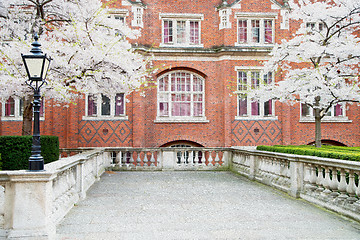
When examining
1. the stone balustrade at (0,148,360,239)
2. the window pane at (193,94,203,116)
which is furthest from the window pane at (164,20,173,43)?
the stone balustrade at (0,148,360,239)

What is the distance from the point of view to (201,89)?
21219mm

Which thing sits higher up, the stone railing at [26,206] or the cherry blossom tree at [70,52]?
the cherry blossom tree at [70,52]

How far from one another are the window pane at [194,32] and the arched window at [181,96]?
1935 millimetres

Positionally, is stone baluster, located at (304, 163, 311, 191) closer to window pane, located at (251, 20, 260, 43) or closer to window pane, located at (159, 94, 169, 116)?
window pane, located at (159, 94, 169, 116)

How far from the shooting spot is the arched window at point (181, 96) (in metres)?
20.9

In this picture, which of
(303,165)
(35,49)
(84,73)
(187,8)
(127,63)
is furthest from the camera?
(187,8)

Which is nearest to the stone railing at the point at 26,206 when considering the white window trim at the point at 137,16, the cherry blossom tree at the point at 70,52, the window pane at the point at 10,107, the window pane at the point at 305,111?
the cherry blossom tree at the point at 70,52

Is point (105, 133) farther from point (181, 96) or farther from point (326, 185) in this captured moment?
point (326, 185)

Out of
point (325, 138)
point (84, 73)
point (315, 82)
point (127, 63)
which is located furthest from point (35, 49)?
point (325, 138)

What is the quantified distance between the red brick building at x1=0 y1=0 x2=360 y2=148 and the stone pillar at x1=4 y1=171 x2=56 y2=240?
48.3 feet

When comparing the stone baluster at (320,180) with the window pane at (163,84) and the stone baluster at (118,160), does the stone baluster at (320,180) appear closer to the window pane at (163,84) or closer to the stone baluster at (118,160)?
the stone baluster at (118,160)

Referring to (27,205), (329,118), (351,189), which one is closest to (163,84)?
(329,118)

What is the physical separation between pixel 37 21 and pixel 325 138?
16.6 m

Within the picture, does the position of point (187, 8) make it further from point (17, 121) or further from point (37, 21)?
point (17, 121)
